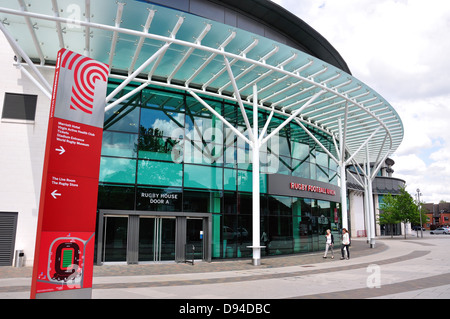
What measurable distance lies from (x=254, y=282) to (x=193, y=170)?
8096mm

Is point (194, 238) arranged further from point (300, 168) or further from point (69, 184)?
point (69, 184)

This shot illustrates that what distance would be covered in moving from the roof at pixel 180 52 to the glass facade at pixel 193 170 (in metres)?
1.48

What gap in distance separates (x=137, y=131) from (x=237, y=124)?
18.9ft

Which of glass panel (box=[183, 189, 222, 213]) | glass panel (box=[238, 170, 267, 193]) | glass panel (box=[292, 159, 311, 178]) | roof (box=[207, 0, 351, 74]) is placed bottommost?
glass panel (box=[183, 189, 222, 213])

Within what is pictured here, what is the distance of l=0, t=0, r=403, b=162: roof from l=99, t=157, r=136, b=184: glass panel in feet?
12.7

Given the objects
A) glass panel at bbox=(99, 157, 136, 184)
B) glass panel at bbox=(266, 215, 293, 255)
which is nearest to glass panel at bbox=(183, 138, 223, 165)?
glass panel at bbox=(99, 157, 136, 184)

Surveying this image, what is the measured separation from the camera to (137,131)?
17078 mm

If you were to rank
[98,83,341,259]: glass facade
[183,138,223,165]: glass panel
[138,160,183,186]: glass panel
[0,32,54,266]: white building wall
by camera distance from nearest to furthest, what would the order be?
[0,32,54,266]: white building wall → [98,83,341,259]: glass facade → [138,160,183,186]: glass panel → [183,138,223,165]: glass panel

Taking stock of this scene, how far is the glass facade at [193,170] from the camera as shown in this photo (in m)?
16.5

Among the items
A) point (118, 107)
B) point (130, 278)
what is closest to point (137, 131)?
point (118, 107)

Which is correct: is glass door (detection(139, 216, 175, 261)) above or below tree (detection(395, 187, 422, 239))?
below

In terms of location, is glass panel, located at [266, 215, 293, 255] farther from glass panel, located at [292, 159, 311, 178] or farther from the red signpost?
the red signpost

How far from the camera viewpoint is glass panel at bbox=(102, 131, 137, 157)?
1641 centimetres
